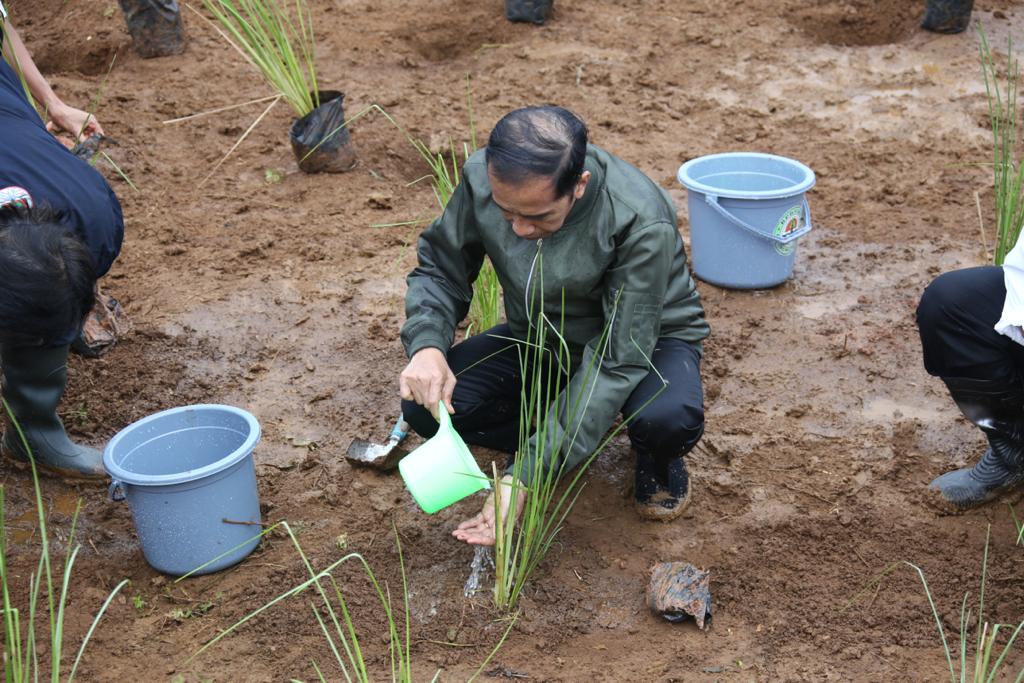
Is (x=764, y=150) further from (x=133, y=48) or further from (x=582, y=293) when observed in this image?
(x=133, y=48)

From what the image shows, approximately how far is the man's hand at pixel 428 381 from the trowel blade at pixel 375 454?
1.70ft

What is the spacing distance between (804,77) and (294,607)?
12.5 ft

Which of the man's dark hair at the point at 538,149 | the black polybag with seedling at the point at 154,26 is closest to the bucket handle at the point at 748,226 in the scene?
the man's dark hair at the point at 538,149

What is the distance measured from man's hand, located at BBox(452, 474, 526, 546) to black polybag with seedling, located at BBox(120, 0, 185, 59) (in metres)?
3.94

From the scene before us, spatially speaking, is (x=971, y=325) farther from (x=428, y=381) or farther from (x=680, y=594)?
(x=428, y=381)

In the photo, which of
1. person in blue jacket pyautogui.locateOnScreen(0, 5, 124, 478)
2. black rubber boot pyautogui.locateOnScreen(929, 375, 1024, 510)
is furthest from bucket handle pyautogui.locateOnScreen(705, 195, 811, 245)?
person in blue jacket pyautogui.locateOnScreen(0, 5, 124, 478)

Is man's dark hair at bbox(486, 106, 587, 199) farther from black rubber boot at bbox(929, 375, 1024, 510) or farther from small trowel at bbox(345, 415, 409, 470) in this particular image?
black rubber boot at bbox(929, 375, 1024, 510)

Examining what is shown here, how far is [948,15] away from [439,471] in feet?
14.3

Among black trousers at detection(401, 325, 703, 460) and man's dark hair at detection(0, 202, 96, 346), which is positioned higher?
man's dark hair at detection(0, 202, 96, 346)

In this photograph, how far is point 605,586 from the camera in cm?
249

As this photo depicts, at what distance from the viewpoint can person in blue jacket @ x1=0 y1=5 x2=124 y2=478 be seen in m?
2.18

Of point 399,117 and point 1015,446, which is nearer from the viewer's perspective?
point 1015,446

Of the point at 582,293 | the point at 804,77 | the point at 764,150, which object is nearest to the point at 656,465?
the point at 582,293

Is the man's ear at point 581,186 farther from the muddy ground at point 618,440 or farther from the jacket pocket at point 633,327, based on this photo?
the muddy ground at point 618,440
